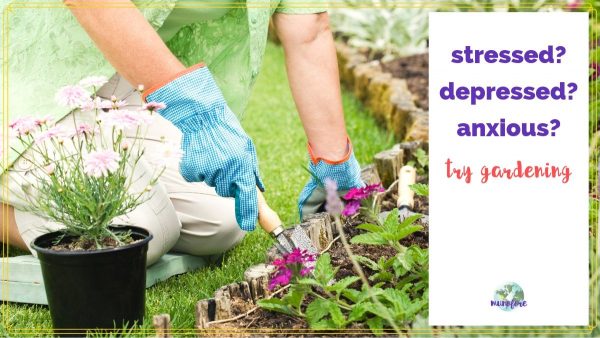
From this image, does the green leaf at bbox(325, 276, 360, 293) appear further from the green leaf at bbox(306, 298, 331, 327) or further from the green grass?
the green grass

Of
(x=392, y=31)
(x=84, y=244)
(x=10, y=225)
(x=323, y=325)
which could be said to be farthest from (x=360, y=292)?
(x=392, y=31)

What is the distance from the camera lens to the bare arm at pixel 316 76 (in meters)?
2.41

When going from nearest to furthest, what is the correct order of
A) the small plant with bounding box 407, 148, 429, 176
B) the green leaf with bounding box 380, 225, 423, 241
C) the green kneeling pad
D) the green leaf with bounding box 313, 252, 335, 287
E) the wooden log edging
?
1. the green leaf with bounding box 313, 252, 335, 287
2. the green leaf with bounding box 380, 225, 423, 241
3. the green kneeling pad
4. the small plant with bounding box 407, 148, 429, 176
5. the wooden log edging

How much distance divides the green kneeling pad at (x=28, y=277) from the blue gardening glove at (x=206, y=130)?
511mm

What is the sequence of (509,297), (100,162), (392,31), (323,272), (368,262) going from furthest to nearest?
(392,31) → (368,262) → (323,272) → (509,297) → (100,162)

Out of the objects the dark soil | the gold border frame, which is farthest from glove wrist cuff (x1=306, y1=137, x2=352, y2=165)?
the dark soil

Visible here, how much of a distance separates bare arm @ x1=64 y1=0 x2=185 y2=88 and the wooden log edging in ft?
5.10

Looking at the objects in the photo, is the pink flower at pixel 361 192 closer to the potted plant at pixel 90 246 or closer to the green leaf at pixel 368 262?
the green leaf at pixel 368 262

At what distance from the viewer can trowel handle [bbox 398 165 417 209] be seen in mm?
2545

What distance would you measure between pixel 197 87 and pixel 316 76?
57 cm

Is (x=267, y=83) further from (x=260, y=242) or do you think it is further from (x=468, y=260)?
(x=468, y=260)

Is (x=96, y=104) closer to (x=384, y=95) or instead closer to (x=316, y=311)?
(x=316, y=311)

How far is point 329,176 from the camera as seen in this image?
2465mm

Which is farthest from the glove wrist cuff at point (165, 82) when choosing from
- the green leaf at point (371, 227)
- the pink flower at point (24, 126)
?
the green leaf at point (371, 227)
